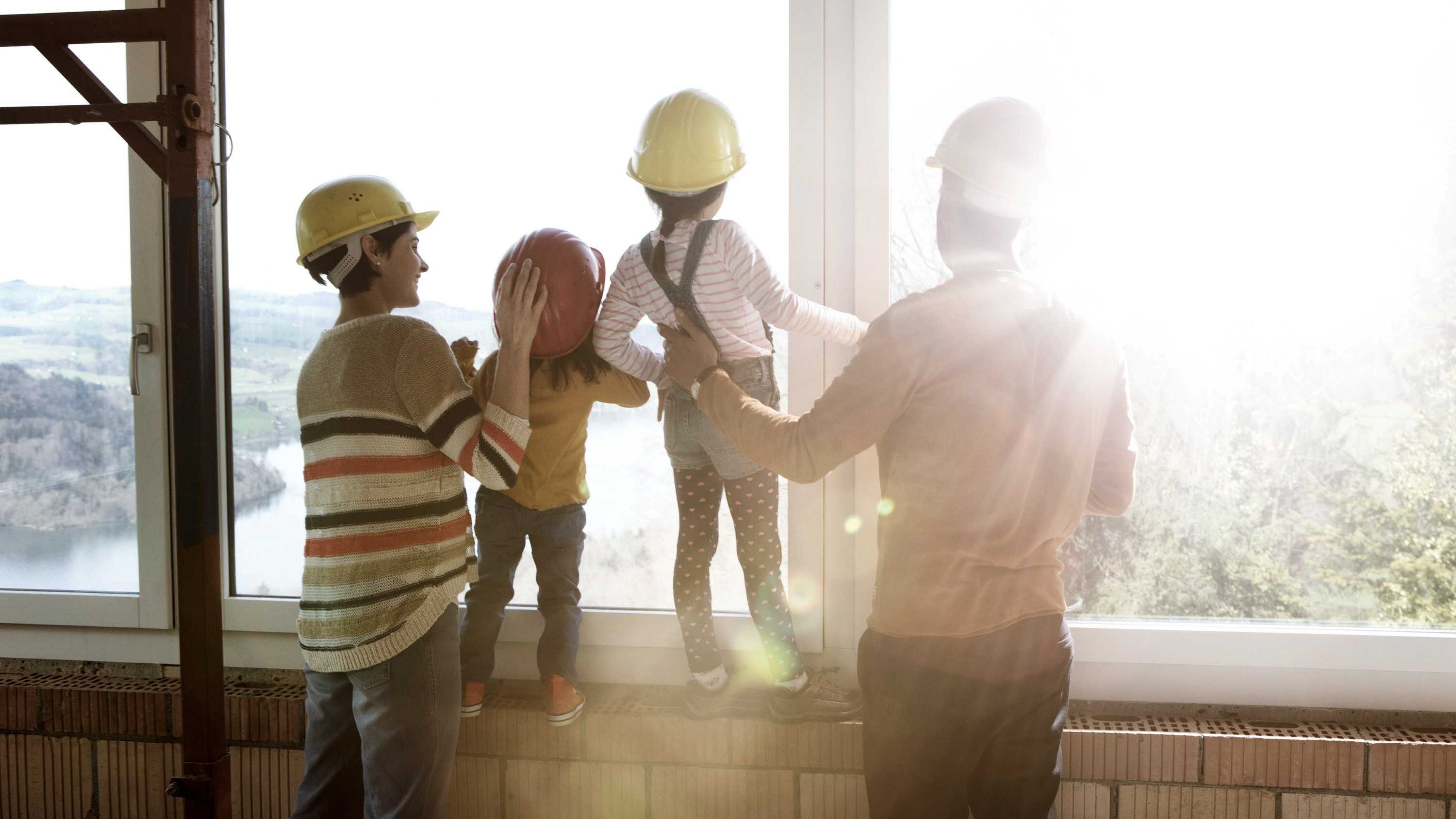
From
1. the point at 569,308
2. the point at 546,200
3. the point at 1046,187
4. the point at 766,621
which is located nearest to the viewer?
the point at 1046,187

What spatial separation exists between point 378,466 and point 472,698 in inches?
24.2

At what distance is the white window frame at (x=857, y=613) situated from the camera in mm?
1740

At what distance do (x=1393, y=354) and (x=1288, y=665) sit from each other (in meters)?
0.65

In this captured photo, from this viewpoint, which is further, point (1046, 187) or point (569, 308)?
point (569, 308)

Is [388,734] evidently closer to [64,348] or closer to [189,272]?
[189,272]

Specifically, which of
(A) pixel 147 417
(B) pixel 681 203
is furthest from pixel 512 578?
(A) pixel 147 417

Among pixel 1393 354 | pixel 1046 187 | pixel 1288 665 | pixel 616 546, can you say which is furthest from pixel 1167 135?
pixel 616 546

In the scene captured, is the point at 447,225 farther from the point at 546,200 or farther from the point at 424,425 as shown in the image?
the point at 424,425

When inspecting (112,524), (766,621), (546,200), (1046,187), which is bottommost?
(766,621)

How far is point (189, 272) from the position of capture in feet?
4.55

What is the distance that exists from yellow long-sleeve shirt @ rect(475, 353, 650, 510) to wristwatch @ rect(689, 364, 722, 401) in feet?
1.32

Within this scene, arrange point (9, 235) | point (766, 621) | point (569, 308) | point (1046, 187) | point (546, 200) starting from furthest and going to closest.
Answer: point (9, 235), point (546, 200), point (766, 621), point (569, 308), point (1046, 187)

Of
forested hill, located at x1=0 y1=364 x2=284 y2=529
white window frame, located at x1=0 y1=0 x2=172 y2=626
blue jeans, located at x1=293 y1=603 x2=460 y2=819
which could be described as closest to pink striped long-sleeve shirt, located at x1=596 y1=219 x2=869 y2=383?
blue jeans, located at x1=293 y1=603 x2=460 y2=819

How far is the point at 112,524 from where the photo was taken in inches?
80.5
